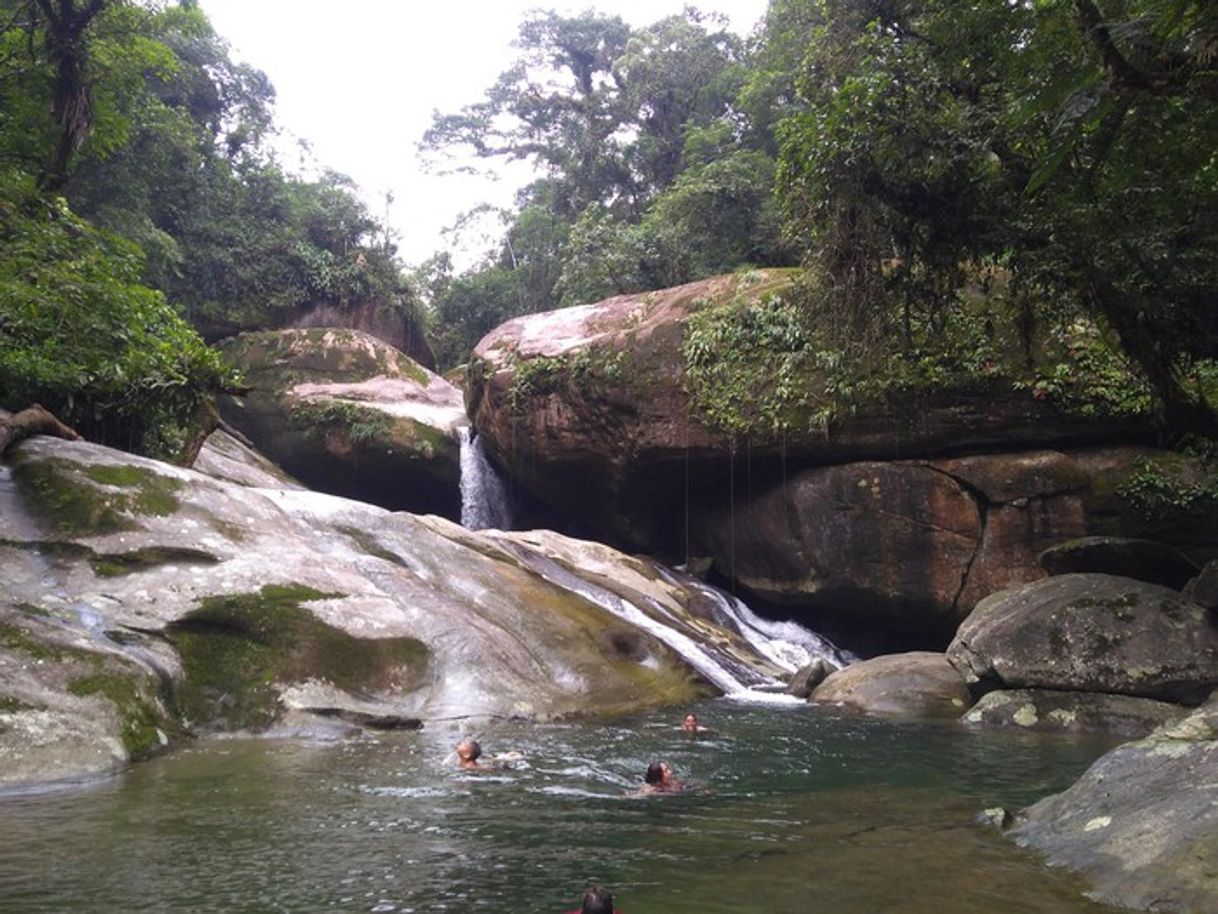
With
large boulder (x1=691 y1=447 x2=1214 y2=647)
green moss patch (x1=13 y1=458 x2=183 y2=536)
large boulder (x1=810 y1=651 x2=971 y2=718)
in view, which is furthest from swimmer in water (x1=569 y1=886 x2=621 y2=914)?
large boulder (x1=691 y1=447 x2=1214 y2=647)

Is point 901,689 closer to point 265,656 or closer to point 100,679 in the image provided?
point 265,656

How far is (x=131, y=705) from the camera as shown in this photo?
8352 mm

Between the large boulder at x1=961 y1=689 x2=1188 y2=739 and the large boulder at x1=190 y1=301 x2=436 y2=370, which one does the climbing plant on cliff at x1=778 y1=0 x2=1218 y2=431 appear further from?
the large boulder at x1=190 y1=301 x2=436 y2=370

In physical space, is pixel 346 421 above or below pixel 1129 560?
above

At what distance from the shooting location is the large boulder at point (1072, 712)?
11312 mm

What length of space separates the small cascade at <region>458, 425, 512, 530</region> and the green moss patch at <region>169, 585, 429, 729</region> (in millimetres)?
13458

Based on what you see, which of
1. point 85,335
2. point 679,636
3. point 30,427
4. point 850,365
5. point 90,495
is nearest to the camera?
Result: point 90,495

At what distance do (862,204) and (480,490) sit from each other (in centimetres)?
1570

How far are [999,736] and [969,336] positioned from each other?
8291 mm

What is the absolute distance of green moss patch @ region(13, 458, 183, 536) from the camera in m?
10.5

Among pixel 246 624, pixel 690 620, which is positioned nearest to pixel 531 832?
pixel 246 624

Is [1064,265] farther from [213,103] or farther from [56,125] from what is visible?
[213,103]

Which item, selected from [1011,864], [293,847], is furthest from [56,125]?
[1011,864]

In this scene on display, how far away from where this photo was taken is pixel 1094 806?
19.2 ft
